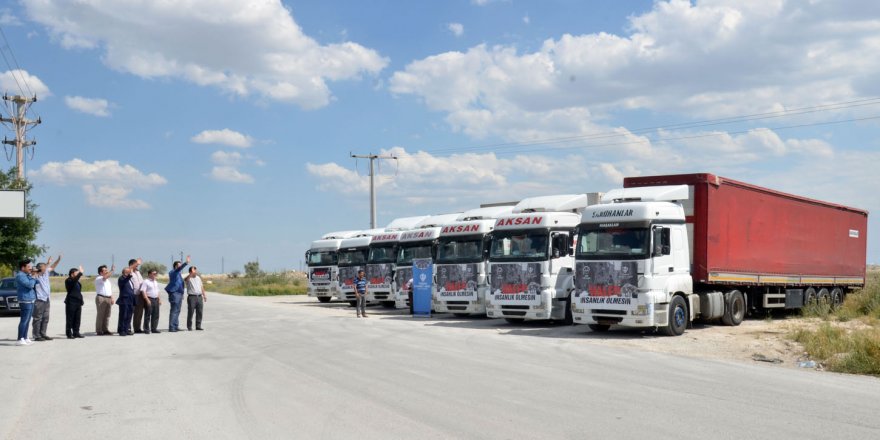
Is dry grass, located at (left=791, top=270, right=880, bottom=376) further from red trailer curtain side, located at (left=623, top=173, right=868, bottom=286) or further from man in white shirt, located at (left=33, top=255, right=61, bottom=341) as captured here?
man in white shirt, located at (left=33, top=255, right=61, bottom=341)

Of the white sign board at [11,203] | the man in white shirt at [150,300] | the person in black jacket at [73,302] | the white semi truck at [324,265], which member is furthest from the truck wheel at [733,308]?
the white sign board at [11,203]

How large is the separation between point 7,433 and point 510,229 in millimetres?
15342

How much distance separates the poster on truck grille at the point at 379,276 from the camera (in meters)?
30.6

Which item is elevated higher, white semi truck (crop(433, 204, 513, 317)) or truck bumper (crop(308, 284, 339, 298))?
white semi truck (crop(433, 204, 513, 317))

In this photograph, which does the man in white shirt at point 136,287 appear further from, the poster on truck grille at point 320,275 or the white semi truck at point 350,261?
the poster on truck grille at point 320,275

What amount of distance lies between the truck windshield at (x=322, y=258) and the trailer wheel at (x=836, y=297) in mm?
20323

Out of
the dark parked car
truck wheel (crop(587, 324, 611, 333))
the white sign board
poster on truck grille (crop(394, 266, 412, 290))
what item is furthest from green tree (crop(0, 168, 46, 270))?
truck wheel (crop(587, 324, 611, 333))

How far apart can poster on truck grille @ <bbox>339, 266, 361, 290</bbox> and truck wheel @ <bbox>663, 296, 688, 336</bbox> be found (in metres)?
17.3

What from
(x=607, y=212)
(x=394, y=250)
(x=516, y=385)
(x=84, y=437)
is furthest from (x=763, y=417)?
(x=394, y=250)

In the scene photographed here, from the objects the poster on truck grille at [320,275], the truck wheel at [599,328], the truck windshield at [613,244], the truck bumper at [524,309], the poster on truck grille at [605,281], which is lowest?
the truck wheel at [599,328]

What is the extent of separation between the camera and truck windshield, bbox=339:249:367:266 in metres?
33.4

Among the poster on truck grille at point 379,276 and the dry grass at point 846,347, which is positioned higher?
the poster on truck grille at point 379,276

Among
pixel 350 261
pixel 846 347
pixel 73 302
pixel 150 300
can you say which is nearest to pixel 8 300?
pixel 150 300

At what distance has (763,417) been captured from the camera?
8.43m
